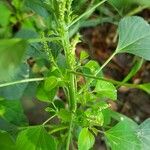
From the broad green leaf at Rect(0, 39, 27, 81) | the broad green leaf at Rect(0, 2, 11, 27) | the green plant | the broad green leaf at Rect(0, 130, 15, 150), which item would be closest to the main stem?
the green plant

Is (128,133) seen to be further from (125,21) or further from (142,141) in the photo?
(125,21)

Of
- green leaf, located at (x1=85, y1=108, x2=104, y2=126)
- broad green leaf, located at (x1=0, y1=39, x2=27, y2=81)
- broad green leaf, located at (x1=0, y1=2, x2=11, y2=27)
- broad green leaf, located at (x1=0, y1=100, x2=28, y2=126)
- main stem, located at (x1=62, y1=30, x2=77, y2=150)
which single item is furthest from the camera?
broad green leaf, located at (x1=0, y1=2, x2=11, y2=27)

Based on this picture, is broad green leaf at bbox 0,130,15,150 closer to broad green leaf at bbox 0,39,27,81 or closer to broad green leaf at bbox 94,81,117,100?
broad green leaf at bbox 94,81,117,100

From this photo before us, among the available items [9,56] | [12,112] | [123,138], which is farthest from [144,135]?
[9,56]

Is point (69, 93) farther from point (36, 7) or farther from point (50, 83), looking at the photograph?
point (36, 7)

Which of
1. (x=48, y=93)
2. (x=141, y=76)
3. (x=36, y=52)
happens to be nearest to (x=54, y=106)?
(x=48, y=93)

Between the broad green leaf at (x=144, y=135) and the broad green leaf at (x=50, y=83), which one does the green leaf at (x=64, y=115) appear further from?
the broad green leaf at (x=144, y=135)

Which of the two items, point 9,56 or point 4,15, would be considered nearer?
point 9,56
